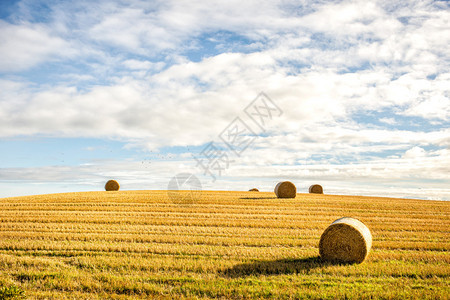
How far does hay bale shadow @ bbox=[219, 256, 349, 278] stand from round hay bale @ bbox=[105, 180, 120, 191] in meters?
28.1

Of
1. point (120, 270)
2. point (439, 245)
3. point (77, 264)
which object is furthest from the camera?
point (439, 245)

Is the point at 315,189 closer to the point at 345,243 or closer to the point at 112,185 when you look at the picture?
the point at 112,185

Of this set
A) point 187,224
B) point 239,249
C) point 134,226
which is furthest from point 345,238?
point 134,226

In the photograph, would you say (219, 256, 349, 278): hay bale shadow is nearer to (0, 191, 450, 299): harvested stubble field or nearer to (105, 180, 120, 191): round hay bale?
(0, 191, 450, 299): harvested stubble field

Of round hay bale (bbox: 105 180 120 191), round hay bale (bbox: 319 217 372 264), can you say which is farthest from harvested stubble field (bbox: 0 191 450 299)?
round hay bale (bbox: 105 180 120 191)

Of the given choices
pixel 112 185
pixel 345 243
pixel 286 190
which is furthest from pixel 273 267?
pixel 112 185

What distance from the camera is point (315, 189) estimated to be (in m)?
37.6

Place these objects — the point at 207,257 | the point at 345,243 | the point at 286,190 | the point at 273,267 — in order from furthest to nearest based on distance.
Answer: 1. the point at 286,190
2. the point at 345,243
3. the point at 207,257
4. the point at 273,267

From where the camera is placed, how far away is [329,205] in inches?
1001

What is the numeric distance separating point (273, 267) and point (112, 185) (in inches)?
1138

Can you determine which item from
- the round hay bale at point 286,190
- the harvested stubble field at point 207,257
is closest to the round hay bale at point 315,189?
the round hay bale at point 286,190

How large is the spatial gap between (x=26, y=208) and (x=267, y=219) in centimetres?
1562

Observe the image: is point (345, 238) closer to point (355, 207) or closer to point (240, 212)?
point (240, 212)

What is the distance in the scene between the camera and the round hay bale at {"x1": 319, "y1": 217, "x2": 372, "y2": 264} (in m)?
10.8
